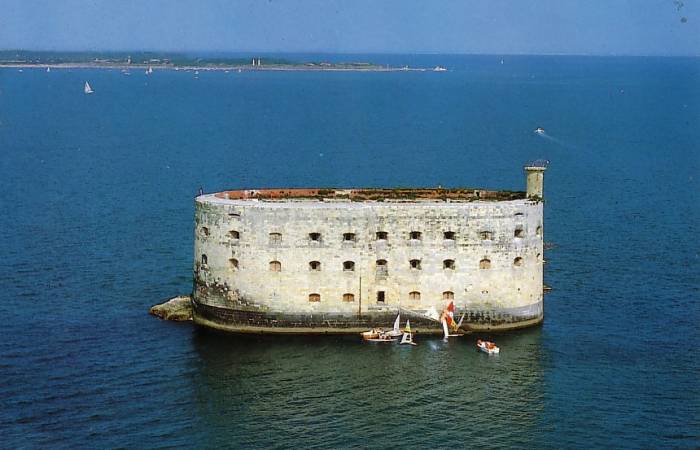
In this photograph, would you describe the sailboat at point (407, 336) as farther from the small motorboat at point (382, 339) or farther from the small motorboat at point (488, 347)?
the small motorboat at point (488, 347)

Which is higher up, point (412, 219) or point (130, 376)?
point (412, 219)

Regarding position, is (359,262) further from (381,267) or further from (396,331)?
(396,331)

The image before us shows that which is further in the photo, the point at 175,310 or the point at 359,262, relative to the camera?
the point at 175,310

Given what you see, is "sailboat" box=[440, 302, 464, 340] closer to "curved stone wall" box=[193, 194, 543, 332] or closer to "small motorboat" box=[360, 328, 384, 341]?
"curved stone wall" box=[193, 194, 543, 332]

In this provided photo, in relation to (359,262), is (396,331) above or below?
below

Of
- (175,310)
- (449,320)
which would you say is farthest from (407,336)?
(175,310)

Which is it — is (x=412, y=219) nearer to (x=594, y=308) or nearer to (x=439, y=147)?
(x=594, y=308)

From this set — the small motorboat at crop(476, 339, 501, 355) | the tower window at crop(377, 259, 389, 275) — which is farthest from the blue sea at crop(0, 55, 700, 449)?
the tower window at crop(377, 259, 389, 275)

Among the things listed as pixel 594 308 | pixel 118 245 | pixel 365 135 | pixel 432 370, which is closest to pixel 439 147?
pixel 365 135
